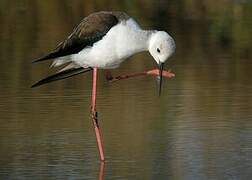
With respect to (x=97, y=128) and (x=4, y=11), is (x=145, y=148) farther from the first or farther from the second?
(x=4, y=11)

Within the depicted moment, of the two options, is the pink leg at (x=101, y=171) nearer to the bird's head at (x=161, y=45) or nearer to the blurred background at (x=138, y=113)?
the blurred background at (x=138, y=113)

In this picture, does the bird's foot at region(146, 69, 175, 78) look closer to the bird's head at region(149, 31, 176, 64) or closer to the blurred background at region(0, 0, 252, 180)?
the bird's head at region(149, 31, 176, 64)

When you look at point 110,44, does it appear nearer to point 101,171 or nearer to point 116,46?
point 116,46

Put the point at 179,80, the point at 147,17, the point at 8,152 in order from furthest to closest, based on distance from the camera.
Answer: the point at 147,17, the point at 179,80, the point at 8,152

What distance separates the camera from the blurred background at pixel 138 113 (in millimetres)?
8062

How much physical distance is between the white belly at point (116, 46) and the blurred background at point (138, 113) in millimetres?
675

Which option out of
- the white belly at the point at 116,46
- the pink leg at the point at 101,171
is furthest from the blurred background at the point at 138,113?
the white belly at the point at 116,46

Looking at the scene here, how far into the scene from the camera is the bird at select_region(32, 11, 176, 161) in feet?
28.4

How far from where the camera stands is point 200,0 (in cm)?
1789

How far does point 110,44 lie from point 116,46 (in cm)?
6

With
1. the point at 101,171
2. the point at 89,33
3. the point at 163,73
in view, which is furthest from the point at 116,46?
the point at 101,171

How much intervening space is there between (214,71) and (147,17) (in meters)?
4.22

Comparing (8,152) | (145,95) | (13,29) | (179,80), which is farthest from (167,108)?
(13,29)

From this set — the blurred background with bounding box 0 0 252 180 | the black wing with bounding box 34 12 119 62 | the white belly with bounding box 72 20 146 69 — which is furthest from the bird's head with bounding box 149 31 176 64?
the blurred background with bounding box 0 0 252 180
